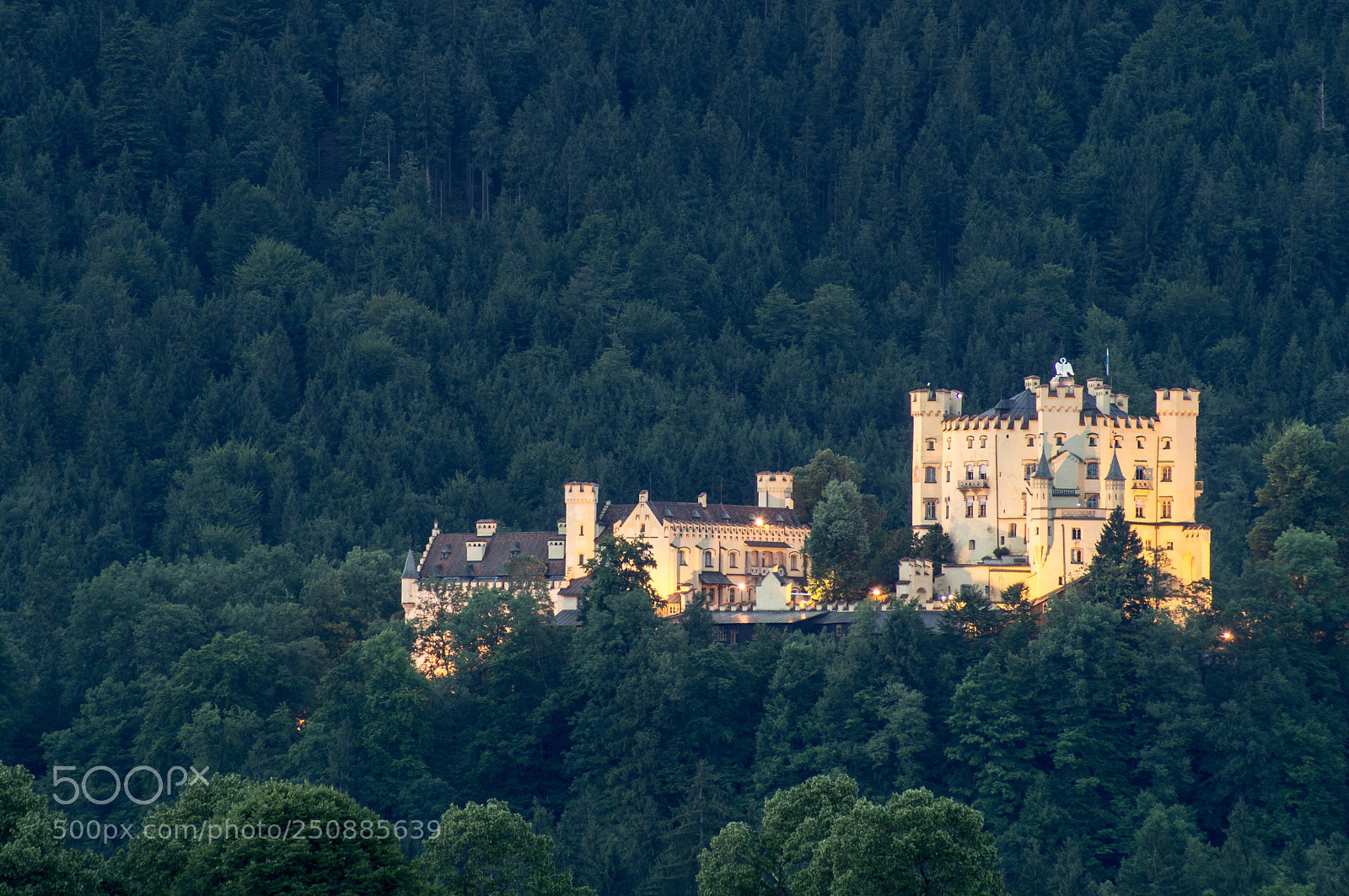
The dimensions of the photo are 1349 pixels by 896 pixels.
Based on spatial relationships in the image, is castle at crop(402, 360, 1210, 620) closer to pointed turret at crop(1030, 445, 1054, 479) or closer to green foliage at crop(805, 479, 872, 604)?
pointed turret at crop(1030, 445, 1054, 479)

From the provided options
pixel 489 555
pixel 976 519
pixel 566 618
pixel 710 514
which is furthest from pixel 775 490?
pixel 489 555

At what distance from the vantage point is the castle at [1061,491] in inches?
3834

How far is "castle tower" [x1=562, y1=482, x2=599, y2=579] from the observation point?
104 m

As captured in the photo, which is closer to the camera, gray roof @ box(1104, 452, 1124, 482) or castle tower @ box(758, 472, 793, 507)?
gray roof @ box(1104, 452, 1124, 482)

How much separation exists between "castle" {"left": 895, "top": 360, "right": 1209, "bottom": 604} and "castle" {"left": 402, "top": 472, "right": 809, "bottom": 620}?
729cm

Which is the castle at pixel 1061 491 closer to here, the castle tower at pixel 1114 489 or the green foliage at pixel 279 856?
the castle tower at pixel 1114 489

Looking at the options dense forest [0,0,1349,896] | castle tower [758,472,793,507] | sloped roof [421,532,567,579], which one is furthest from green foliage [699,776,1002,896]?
castle tower [758,472,793,507]

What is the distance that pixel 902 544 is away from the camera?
102 m

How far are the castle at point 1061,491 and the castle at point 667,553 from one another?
7291 mm

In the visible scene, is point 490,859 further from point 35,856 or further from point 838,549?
point 838,549

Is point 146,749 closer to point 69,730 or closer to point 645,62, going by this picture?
point 69,730

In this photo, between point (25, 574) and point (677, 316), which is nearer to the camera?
point (25, 574)

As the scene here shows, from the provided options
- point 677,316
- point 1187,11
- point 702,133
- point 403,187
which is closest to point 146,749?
point 677,316

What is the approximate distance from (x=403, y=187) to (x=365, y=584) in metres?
71.4
